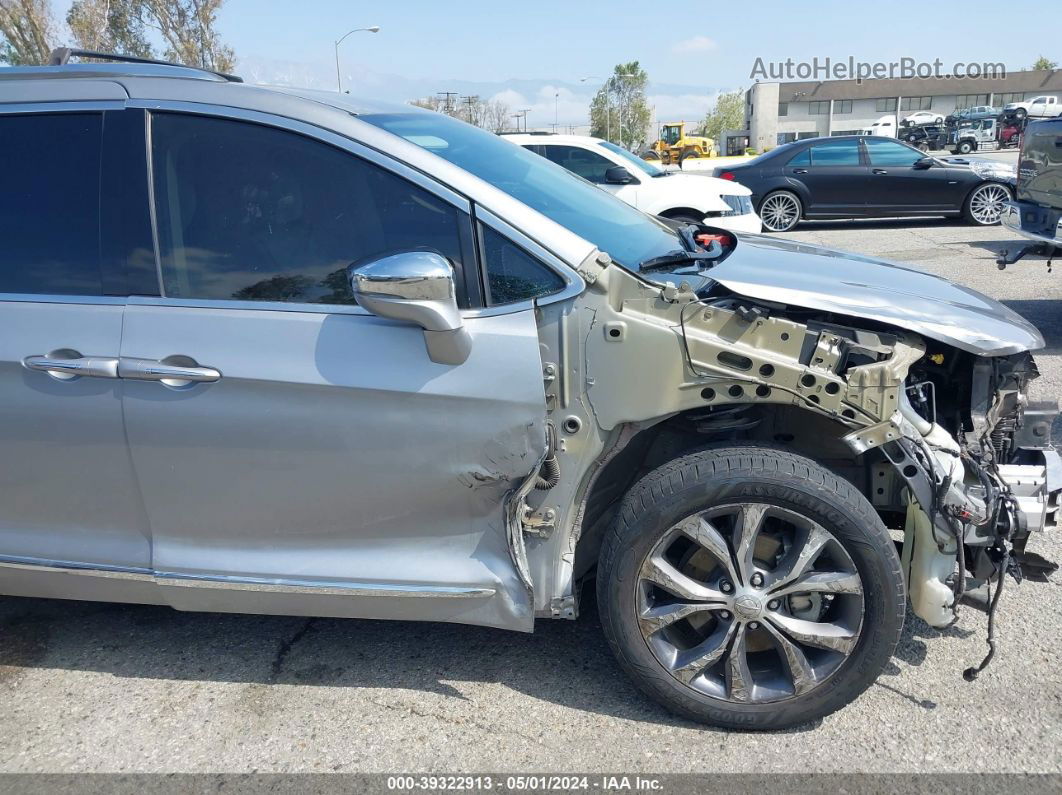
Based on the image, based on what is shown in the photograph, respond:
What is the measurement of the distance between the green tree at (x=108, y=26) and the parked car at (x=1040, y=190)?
1353 inches

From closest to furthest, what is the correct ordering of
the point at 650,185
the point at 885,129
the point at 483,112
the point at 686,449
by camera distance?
the point at 686,449 → the point at 650,185 → the point at 885,129 → the point at 483,112

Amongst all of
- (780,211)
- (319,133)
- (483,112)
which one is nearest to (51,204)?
(319,133)

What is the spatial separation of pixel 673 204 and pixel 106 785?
9.55 m

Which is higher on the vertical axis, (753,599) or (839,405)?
(839,405)

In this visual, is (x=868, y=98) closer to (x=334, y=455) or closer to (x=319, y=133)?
(x=319, y=133)

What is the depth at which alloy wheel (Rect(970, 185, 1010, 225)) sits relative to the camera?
13688 millimetres

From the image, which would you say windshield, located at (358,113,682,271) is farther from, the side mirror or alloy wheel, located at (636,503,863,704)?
alloy wheel, located at (636,503,863,704)

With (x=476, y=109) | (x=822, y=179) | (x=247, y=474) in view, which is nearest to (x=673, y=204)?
(x=822, y=179)

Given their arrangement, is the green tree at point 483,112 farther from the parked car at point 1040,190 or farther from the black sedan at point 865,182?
the parked car at point 1040,190

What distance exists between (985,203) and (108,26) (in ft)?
115

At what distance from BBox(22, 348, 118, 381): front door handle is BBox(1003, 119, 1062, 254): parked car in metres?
6.92

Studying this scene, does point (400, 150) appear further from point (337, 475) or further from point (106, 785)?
point (106, 785)

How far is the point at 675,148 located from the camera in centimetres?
4681

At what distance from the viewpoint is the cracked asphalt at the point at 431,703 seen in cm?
254
